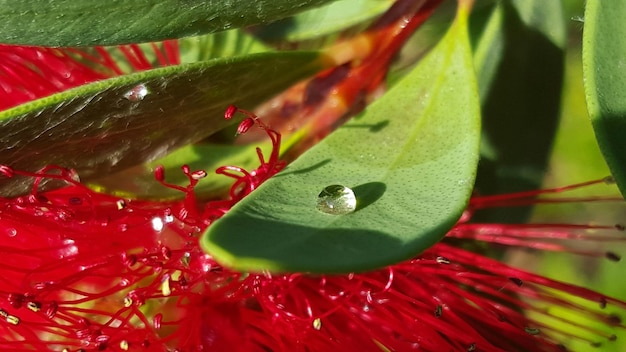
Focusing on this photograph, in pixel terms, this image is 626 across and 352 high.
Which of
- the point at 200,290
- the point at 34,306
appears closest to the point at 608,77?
the point at 200,290

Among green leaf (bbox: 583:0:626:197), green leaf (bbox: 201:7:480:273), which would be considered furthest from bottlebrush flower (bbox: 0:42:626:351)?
green leaf (bbox: 583:0:626:197)

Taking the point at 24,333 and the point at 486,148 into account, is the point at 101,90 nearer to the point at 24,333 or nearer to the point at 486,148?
the point at 24,333

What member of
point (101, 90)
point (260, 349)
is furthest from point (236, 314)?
point (101, 90)

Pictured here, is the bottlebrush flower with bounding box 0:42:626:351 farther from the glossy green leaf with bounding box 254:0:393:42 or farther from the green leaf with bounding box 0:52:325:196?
the glossy green leaf with bounding box 254:0:393:42

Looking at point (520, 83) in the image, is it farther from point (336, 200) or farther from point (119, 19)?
point (119, 19)

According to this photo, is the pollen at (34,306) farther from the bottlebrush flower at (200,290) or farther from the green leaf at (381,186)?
the green leaf at (381,186)

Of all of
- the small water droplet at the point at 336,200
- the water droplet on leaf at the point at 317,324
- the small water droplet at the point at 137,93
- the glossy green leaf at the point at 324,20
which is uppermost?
the small water droplet at the point at 137,93

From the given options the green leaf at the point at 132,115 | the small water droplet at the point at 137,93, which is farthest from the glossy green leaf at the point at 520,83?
the small water droplet at the point at 137,93
